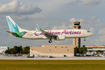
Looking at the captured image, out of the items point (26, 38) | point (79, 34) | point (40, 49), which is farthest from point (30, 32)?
point (40, 49)

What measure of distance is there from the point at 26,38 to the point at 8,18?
20.0 meters

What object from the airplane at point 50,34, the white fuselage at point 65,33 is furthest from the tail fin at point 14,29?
the white fuselage at point 65,33

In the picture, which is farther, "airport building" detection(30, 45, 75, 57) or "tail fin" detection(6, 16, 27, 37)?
"airport building" detection(30, 45, 75, 57)

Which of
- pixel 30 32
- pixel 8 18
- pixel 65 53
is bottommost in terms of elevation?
pixel 65 53

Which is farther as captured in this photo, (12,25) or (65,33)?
(12,25)

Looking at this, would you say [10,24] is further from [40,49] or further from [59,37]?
[40,49]

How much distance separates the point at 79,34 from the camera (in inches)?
3602

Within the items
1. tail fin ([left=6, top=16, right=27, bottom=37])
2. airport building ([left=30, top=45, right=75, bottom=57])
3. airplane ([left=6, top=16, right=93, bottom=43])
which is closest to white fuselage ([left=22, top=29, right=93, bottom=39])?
airplane ([left=6, top=16, right=93, bottom=43])

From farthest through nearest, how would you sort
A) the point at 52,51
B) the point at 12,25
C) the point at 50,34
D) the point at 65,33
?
the point at 52,51 < the point at 12,25 < the point at 50,34 < the point at 65,33
